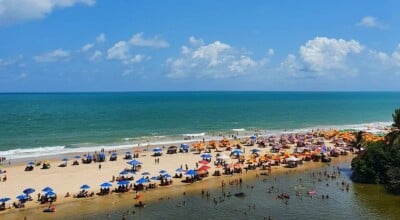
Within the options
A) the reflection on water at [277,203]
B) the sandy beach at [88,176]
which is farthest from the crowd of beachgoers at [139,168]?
the reflection on water at [277,203]

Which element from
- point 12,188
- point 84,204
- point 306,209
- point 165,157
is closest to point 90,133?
point 165,157

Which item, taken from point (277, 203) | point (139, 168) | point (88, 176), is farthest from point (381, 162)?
point (88, 176)

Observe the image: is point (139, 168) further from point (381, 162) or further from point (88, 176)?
point (381, 162)

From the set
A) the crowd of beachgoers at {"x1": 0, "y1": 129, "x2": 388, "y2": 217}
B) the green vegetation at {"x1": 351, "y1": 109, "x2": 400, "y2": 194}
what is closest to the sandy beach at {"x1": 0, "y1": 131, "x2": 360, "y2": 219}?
the crowd of beachgoers at {"x1": 0, "y1": 129, "x2": 388, "y2": 217}

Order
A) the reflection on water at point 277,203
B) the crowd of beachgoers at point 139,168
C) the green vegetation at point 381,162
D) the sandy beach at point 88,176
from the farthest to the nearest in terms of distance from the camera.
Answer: the green vegetation at point 381,162
the crowd of beachgoers at point 139,168
the sandy beach at point 88,176
the reflection on water at point 277,203

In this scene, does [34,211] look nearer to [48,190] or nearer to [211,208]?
[48,190]

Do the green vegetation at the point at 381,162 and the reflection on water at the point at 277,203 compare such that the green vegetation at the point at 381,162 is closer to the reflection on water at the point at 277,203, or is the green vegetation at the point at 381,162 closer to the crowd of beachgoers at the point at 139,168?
the reflection on water at the point at 277,203

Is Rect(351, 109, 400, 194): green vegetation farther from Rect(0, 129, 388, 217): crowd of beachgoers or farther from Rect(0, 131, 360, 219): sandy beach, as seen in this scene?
Rect(0, 131, 360, 219): sandy beach
